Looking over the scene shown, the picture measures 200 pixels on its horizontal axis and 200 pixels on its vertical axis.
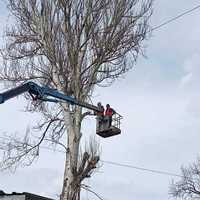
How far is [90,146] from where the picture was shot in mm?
18562

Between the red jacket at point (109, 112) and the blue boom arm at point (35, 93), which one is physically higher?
the blue boom arm at point (35, 93)

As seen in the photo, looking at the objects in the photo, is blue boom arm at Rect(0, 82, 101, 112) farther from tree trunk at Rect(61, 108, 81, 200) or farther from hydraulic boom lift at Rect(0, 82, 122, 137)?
tree trunk at Rect(61, 108, 81, 200)

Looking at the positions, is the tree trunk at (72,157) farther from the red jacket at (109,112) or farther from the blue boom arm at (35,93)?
the red jacket at (109,112)

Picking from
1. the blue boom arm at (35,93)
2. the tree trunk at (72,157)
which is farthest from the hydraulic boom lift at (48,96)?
the tree trunk at (72,157)

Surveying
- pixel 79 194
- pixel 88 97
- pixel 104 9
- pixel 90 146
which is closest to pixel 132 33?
pixel 104 9

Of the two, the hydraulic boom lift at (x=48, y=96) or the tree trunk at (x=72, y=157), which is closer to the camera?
the hydraulic boom lift at (x=48, y=96)

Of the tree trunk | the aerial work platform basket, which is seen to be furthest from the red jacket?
the tree trunk

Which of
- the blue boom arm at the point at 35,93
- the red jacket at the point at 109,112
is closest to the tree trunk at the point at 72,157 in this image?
the blue boom arm at the point at 35,93

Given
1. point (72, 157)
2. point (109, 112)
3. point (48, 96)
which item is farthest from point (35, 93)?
point (72, 157)

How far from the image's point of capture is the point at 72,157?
17906 mm

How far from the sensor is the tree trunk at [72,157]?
687 inches

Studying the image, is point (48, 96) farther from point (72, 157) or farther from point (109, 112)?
point (72, 157)

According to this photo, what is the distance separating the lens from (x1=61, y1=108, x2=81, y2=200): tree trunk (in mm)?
17438

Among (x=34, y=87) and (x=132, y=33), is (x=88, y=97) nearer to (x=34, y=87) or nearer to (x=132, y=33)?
(x=132, y=33)
